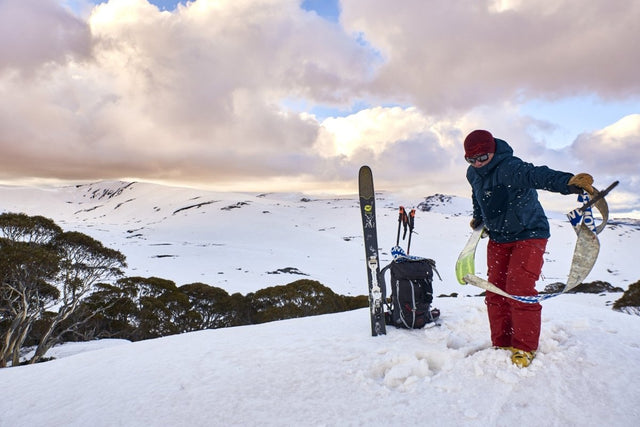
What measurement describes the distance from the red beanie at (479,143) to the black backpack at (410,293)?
188 centimetres

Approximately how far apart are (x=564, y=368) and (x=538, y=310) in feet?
1.81

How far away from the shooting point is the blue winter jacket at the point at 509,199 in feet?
11.2

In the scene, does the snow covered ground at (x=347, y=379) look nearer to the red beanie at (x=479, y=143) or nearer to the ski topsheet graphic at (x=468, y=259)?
the ski topsheet graphic at (x=468, y=259)

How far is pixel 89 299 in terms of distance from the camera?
1959cm

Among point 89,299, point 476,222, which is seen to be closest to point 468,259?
point 476,222

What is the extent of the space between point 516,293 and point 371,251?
6.54 ft

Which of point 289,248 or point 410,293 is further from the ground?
point 289,248

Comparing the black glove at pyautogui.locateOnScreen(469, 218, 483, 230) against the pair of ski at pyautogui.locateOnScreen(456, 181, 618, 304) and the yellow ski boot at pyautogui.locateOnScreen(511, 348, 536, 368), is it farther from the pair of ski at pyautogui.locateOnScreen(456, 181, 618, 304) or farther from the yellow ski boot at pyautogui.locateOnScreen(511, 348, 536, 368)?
the yellow ski boot at pyautogui.locateOnScreen(511, 348, 536, 368)

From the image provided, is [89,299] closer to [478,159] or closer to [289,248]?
[478,159]

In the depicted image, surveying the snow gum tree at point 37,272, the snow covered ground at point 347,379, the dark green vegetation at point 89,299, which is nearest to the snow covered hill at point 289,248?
the dark green vegetation at point 89,299

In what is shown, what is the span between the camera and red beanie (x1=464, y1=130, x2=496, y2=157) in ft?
11.7

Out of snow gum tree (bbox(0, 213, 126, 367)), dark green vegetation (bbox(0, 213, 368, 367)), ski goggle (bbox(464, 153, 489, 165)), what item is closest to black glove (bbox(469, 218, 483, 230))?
ski goggle (bbox(464, 153, 489, 165))

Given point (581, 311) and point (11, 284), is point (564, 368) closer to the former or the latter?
point (581, 311)

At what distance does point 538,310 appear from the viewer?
3.41 meters
